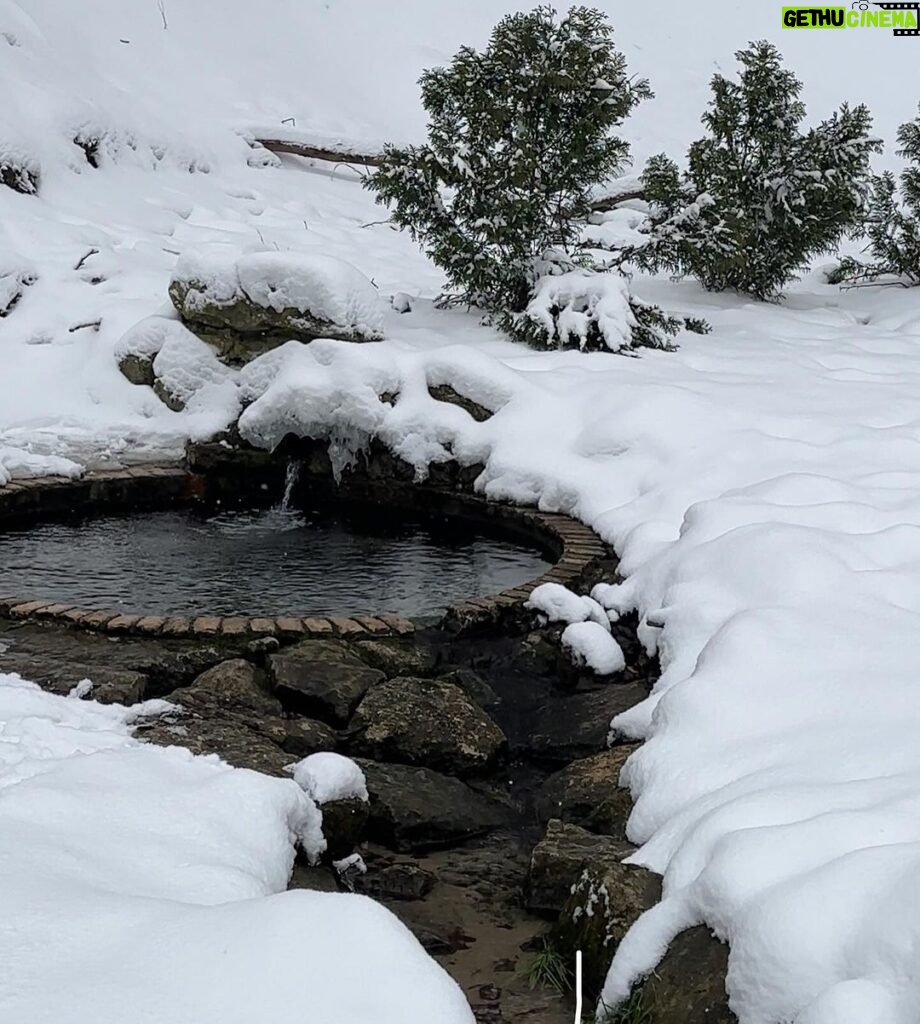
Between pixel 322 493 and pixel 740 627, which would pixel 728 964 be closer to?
pixel 740 627

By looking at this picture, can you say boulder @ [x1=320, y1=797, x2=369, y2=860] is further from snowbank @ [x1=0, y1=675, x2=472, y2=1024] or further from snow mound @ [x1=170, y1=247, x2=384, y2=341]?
snow mound @ [x1=170, y1=247, x2=384, y2=341]

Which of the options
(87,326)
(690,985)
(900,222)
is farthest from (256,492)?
(900,222)

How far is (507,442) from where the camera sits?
22.0ft

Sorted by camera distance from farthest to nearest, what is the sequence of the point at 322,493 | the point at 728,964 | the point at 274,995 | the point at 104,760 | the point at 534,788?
the point at 322,493
the point at 534,788
the point at 104,760
the point at 728,964
the point at 274,995

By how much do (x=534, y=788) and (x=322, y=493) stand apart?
12.5 feet

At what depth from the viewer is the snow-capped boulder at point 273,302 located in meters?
7.86

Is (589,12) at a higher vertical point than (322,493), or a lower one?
higher

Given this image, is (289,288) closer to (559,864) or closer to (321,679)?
(321,679)

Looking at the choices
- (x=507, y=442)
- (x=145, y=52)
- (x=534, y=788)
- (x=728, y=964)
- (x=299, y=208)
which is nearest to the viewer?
(x=728, y=964)

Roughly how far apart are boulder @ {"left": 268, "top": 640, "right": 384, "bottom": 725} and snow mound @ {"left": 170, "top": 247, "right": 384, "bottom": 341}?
12.8 feet

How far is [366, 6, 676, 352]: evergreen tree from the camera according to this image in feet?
29.9

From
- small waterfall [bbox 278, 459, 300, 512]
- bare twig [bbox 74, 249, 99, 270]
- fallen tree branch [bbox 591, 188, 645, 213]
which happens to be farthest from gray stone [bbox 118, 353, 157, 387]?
fallen tree branch [bbox 591, 188, 645, 213]

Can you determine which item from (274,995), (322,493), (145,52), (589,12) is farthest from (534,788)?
(145,52)

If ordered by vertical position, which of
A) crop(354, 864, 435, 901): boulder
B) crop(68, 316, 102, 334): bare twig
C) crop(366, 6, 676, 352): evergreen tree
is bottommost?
crop(354, 864, 435, 901): boulder
